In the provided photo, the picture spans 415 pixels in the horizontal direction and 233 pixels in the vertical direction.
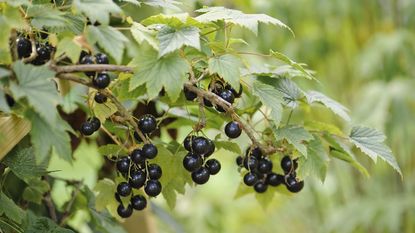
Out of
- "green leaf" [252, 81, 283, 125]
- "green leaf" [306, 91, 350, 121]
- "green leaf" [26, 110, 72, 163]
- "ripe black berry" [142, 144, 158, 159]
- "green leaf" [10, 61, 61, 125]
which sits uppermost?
"green leaf" [10, 61, 61, 125]

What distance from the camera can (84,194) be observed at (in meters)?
0.94

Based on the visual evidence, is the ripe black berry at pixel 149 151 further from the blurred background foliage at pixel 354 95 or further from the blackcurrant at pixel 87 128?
the blurred background foliage at pixel 354 95

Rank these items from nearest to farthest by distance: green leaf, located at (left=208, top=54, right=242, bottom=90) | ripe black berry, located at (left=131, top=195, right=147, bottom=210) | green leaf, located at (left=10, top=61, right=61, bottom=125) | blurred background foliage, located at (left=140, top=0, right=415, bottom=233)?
1. green leaf, located at (left=10, top=61, right=61, bottom=125)
2. green leaf, located at (left=208, top=54, right=242, bottom=90)
3. ripe black berry, located at (left=131, top=195, right=147, bottom=210)
4. blurred background foliage, located at (left=140, top=0, right=415, bottom=233)

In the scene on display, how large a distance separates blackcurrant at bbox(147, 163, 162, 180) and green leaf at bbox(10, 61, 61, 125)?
18 cm

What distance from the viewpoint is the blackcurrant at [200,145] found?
2.31 ft

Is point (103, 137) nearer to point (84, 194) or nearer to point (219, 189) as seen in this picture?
point (84, 194)

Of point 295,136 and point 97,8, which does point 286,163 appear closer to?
point 295,136

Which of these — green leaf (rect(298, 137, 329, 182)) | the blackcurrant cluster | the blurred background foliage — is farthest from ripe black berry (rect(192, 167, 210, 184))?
the blurred background foliage

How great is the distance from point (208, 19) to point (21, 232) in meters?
0.31

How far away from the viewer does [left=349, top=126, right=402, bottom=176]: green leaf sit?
0.78 m

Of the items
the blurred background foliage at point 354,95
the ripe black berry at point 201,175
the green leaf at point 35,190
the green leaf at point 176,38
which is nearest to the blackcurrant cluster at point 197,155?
the ripe black berry at point 201,175

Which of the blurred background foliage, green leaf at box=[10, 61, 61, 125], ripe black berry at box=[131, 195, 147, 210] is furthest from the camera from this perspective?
the blurred background foliage

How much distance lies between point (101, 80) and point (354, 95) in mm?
1818

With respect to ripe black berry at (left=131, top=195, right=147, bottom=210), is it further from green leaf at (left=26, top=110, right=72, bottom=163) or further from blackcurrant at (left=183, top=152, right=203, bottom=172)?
green leaf at (left=26, top=110, right=72, bottom=163)
